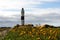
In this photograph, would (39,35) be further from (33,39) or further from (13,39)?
(13,39)

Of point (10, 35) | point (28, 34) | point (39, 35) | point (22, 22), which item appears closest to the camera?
point (39, 35)

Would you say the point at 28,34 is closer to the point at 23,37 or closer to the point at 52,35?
the point at 23,37

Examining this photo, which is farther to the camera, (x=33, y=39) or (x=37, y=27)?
(x=37, y=27)

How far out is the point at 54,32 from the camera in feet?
62.1

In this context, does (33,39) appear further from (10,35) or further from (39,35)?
(10,35)

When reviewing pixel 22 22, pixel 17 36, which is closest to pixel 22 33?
pixel 17 36

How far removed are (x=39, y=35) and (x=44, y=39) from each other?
1436mm

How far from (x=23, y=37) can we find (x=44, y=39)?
291cm

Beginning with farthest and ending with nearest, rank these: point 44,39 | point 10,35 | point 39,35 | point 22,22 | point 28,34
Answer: point 22,22 < point 10,35 < point 28,34 < point 39,35 < point 44,39

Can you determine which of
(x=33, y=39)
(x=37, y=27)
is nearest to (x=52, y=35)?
(x=33, y=39)

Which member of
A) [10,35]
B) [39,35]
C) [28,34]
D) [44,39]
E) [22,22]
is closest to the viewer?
[44,39]

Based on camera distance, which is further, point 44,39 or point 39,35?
point 39,35

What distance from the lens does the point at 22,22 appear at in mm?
28406

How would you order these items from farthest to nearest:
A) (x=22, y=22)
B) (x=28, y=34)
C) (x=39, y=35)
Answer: (x=22, y=22) < (x=28, y=34) < (x=39, y=35)
